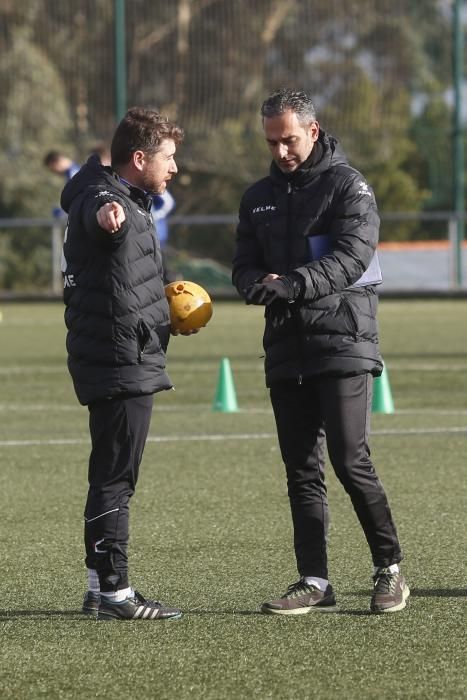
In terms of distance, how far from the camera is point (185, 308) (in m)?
5.81

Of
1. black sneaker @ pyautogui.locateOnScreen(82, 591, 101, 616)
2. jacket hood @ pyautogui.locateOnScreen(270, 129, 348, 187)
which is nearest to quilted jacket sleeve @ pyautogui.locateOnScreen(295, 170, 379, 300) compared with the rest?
jacket hood @ pyautogui.locateOnScreen(270, 129, 348, 187)

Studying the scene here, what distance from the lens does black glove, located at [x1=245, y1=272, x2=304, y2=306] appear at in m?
5.43

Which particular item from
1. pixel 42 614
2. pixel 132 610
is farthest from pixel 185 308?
pixel 42 614

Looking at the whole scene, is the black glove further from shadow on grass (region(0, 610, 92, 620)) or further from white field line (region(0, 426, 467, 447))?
white field line (region(0, 426, 467, 447))

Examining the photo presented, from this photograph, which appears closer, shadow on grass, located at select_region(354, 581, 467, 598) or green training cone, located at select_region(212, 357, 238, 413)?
shadow on grass, located at select_region(354, 581, 467, 598)

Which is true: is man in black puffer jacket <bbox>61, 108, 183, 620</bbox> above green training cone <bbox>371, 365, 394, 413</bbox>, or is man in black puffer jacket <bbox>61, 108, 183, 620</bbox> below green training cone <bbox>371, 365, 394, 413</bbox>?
above

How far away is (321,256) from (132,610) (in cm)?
147

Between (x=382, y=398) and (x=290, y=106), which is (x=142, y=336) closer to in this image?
(x=290, y=106)

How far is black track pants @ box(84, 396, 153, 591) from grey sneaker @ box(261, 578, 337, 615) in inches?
21.9

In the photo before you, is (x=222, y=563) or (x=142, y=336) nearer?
(x=142, y=336)

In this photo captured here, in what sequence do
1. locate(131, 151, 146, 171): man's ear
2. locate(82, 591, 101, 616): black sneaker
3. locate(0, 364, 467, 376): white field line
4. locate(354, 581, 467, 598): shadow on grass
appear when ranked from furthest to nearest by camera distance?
locate(0, 364, 467, 376): white field line
locate(354, 581, 467, 598): shadow on grass
locate(82, 591, 101, 616): black sneaker
locate(131, 151, 146, 171): man's ear

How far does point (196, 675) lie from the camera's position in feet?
15.9

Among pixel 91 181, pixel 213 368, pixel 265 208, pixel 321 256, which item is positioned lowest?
pixel 213 368

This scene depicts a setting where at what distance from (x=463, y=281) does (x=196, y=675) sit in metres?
24.2
